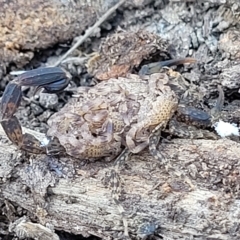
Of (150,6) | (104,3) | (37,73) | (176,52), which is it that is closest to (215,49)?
(176,52)

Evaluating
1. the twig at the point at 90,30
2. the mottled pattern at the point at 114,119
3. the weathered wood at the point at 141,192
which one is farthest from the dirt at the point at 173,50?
the mottled pattern at the point at 114,119

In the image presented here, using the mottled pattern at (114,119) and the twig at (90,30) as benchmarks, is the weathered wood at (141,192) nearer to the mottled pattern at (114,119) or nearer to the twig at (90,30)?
the mottled pattern at (114,119)

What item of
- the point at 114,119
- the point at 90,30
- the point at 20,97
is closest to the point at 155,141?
the point at 114,119

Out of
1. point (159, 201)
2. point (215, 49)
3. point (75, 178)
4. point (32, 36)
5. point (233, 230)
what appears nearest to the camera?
point (233, 230)

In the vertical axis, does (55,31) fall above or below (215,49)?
above

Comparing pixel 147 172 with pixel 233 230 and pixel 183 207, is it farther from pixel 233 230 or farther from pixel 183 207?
pixel 233 230

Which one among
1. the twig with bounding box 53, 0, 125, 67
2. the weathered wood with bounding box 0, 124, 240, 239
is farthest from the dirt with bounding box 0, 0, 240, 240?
the weathered wood with bounding box 0, 124, 240, 239

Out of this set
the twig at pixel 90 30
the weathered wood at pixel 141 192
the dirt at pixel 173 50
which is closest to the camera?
the weathered wood at pixel 141 192
